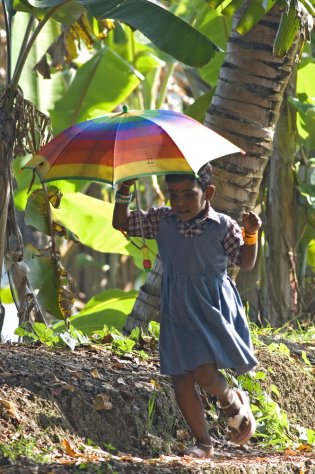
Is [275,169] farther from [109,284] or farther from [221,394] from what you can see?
[109,284]

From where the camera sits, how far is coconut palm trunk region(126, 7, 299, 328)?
627 centimetres

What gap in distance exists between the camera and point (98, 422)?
4711 mm

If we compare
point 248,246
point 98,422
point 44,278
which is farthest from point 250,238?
point 44,278

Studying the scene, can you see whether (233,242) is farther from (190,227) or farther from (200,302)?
(200,302)

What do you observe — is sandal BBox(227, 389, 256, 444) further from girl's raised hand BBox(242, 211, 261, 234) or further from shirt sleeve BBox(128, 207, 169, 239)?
shirt sleeve BBox(128, 207, 169, 239)

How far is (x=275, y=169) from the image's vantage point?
27.6 feet

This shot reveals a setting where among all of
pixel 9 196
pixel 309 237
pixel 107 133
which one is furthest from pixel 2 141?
pixel 309 237

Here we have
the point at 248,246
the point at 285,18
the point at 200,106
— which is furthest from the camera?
the point at 200,106

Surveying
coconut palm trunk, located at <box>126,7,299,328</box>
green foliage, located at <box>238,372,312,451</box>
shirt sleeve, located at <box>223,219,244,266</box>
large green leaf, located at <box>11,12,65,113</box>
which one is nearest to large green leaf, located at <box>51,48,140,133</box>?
large green leaf, located at <box>11,12,65,113</box>

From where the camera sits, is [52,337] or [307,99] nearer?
[52,337]

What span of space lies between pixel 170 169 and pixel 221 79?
2226 mm

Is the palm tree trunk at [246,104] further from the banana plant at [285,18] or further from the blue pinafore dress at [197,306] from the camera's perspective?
the blue pinafore dress at [197,306]

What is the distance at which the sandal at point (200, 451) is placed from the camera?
15.0 feet

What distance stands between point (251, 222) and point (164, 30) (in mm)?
1623
